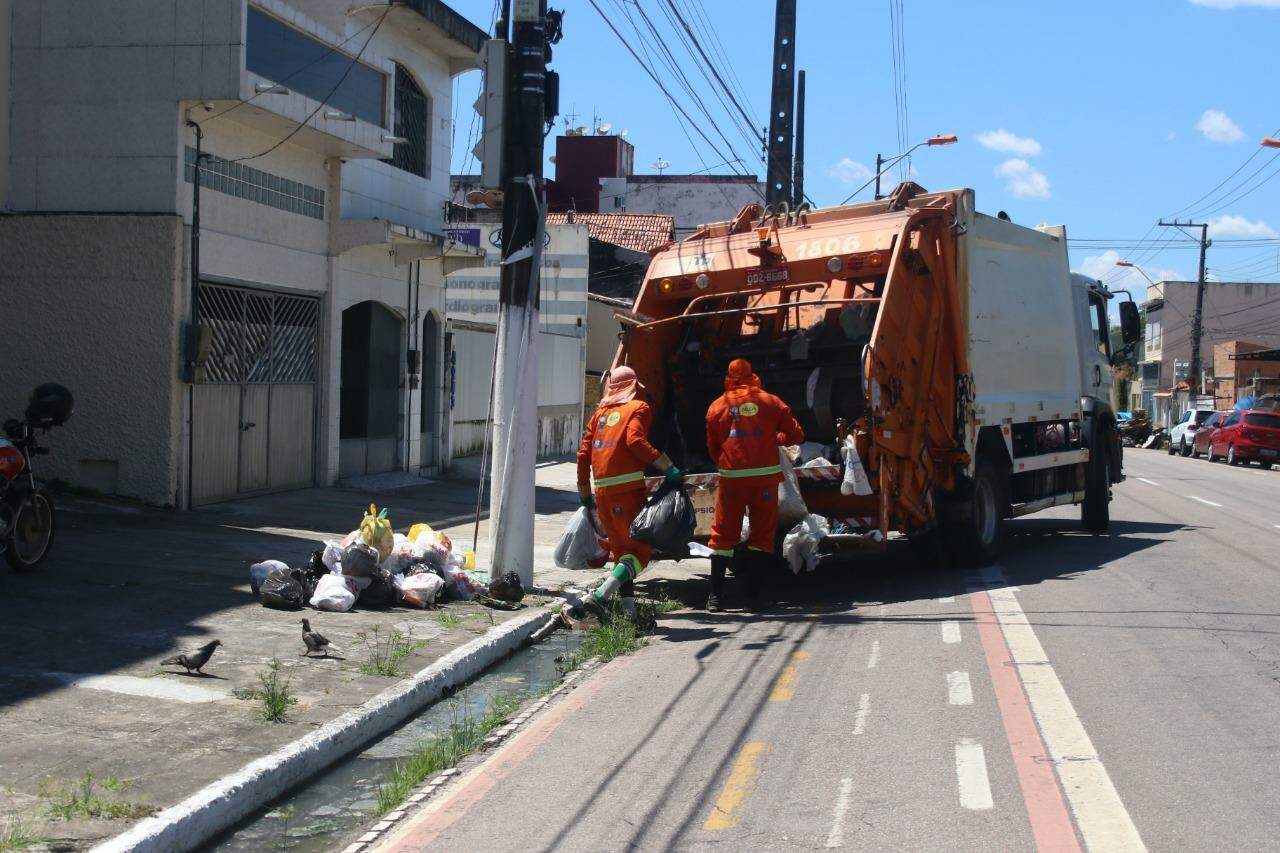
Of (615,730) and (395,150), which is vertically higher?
(395,150)

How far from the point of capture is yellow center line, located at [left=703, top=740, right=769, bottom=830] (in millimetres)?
4859

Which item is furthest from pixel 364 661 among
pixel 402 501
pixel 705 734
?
pixel 402 501

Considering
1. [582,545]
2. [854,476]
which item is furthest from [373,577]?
[854,476]

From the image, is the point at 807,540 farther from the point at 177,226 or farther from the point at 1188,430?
the point at 1188,430

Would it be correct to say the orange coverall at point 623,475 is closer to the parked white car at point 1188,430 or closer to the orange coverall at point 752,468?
the orange coverall at point 752,468

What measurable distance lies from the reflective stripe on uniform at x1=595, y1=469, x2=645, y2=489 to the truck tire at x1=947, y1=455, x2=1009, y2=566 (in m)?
3.62

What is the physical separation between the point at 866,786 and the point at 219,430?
35.0 ft

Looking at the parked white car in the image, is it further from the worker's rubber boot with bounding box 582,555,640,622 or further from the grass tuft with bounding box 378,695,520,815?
the grass tuft with bounding box 378,695,520,815

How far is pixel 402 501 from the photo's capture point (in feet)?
52.5

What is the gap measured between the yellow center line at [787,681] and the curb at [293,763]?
5.89 feet

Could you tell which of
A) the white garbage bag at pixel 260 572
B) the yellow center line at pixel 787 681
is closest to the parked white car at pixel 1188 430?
the yellow center line at pixel 787 681

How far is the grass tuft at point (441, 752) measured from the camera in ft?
17.5

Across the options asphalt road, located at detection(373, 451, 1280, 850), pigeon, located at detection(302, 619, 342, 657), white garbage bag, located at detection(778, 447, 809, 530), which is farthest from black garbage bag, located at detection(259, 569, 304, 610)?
white garbage bag, located at detection(778, 447, 809, 530)

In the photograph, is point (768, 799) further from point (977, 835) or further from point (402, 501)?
point (402, 501)
